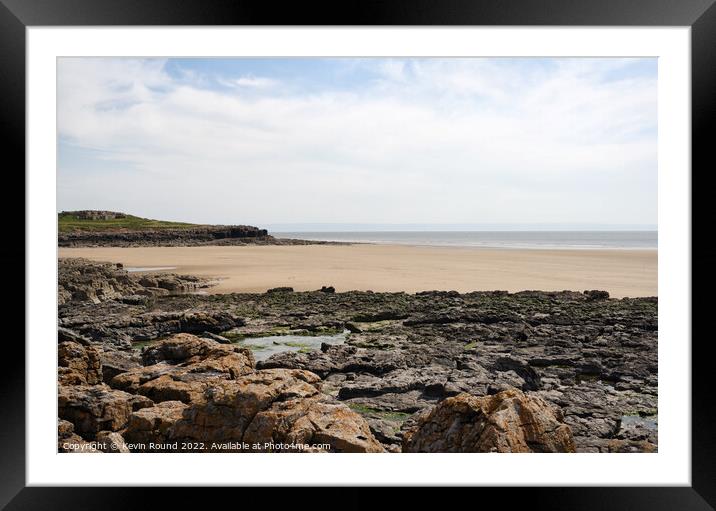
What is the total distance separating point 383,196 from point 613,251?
6.32 metres

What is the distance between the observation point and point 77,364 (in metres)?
3.35

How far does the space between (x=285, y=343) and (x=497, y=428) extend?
317cm

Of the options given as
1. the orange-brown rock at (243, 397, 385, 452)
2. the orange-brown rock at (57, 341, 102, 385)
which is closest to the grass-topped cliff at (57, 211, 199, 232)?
the orange-brown rock at (57, 341, 102, 385)

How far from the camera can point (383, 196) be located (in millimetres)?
5160

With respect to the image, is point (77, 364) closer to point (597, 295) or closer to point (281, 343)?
point (281, 343)

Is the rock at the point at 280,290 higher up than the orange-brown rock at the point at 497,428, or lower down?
higher up

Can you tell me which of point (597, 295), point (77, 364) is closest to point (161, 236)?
point (77, 364)

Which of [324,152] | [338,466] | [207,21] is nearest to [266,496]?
[338,466]

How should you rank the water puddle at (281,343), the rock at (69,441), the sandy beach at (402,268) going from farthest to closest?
1. the sandy beach at (402,268)
2. the water puddle at (281,343)
3. the rock at (69,441)

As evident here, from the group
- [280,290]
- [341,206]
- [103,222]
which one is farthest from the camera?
[280,290]

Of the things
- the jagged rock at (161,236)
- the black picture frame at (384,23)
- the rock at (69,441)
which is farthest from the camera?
the jagged rock at (161,236)

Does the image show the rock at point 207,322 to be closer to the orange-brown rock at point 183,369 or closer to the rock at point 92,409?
the orange-brown rock at point 183,369

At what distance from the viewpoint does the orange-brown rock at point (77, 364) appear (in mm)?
3291

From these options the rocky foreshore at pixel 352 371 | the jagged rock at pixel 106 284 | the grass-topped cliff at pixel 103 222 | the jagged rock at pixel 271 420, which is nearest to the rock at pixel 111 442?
the rocky foreshore at pixel 352 371
